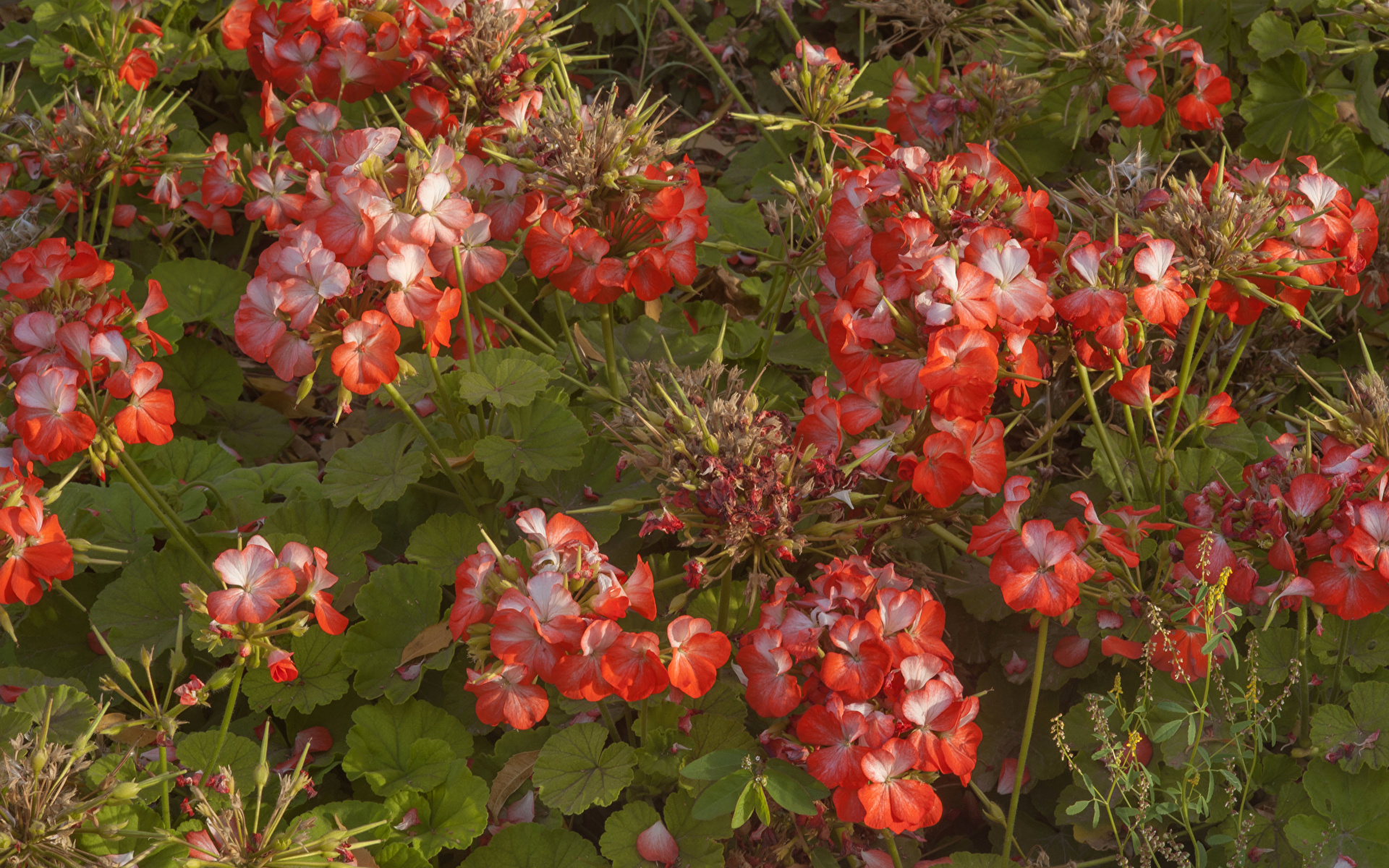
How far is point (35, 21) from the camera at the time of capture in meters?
3.46

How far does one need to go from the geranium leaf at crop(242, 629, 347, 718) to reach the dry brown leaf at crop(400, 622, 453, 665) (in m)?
0.13

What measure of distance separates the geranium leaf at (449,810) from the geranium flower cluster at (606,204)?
867 mm

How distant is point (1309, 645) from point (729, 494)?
1265mm

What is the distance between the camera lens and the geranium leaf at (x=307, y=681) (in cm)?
200

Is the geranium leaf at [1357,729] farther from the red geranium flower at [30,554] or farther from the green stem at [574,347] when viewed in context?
the red geranium flower at [30,554]

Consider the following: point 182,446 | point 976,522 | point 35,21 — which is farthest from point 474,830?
point 35,21

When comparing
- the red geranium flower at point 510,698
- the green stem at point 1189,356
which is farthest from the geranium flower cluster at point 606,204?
the green stem at point 1189,356

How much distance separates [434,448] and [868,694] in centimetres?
101

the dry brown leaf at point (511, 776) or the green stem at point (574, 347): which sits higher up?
the green stem at point (574, 347)

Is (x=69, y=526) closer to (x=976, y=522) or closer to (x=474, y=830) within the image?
(x=474, y=830)

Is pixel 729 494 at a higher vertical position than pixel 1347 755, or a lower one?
higher

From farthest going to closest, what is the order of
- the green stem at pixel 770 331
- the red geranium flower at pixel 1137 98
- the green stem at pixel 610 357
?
the red geranium flower at pixel 1137 98 → the green stem at pixel 770 331 → the green stem at pixel 610 357

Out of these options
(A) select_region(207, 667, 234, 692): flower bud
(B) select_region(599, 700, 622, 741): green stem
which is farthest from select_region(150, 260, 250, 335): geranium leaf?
(B) select_region(599, 700, 622, 741): green stem

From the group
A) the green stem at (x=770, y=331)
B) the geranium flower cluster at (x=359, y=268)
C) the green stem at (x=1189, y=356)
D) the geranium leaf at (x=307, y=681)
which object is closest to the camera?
the geranium flower cluster at (x=359, y=268)
